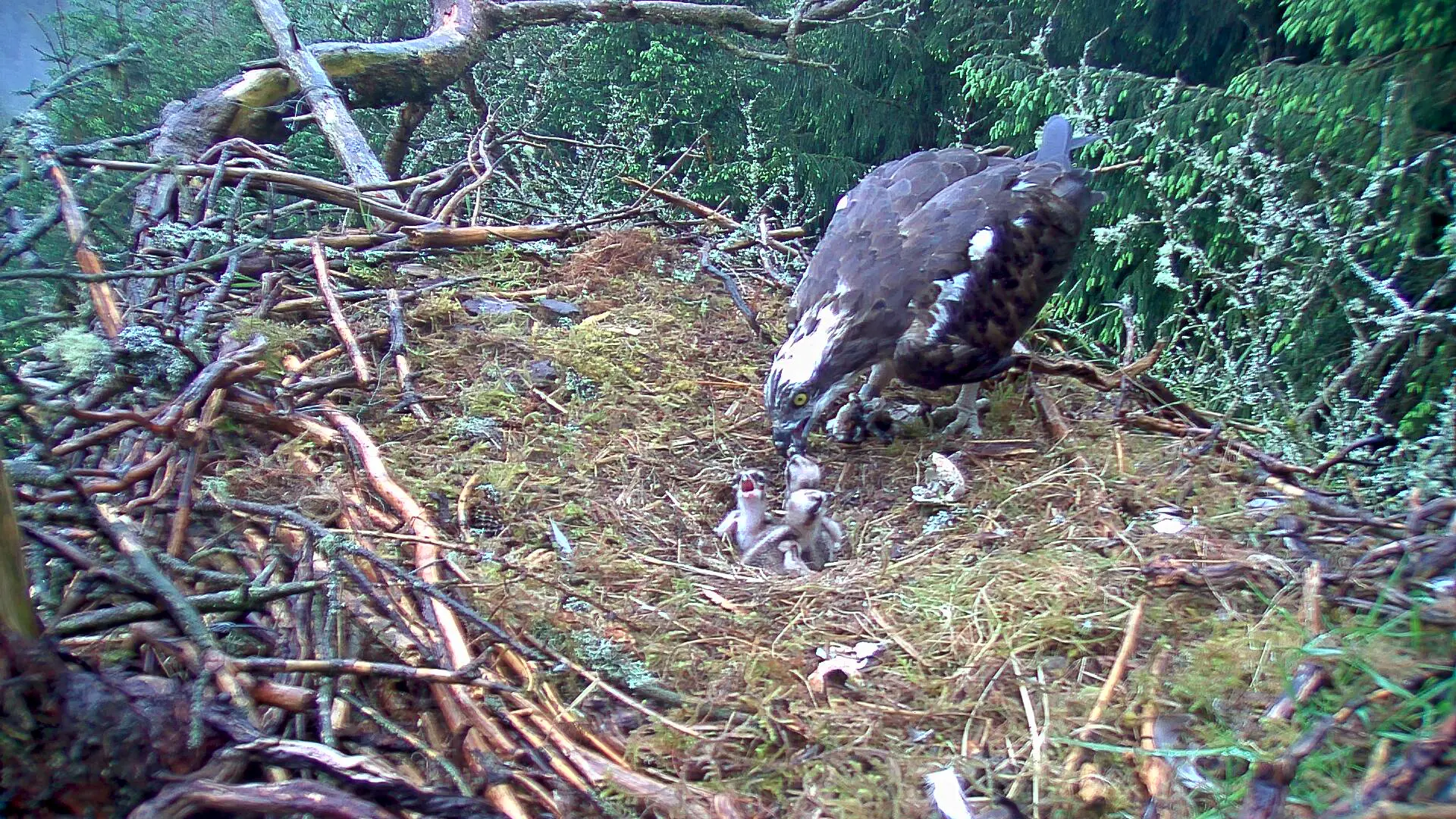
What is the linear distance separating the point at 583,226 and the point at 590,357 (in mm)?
1094

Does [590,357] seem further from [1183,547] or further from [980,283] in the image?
[1183,547]

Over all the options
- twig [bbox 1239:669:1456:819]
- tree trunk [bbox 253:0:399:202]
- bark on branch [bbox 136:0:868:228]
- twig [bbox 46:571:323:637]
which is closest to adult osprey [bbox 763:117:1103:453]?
twig [bbox 46:571:323:637]

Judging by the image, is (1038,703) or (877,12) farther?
(877,12)

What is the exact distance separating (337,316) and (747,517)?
1.54m

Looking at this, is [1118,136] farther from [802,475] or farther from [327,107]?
[327,107]

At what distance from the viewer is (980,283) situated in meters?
3.03

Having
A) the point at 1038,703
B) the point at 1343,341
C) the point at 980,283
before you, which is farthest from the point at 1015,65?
the point at 1038,703

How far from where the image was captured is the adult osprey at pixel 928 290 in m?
2.99

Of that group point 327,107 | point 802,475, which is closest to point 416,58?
point 327,107

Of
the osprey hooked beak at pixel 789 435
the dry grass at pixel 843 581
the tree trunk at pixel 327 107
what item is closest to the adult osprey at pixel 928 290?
the osprey hooked beak at pixel 789 435

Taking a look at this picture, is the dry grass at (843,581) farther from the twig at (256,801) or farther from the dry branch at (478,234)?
the twig at (256,801)

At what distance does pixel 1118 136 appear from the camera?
4750mm

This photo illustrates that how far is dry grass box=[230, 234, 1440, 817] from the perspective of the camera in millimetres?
1671

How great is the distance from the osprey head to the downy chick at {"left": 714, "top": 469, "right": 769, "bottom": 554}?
281 mm
